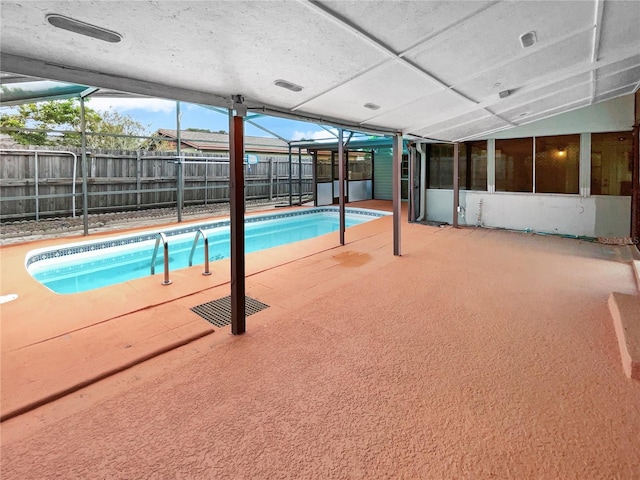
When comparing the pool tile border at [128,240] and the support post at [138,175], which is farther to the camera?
the support post at [138,175]

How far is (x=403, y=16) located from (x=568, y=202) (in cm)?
708

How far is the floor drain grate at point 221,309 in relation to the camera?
3.34 m

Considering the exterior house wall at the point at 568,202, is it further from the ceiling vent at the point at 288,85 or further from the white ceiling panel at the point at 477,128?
the ceiling vent at the point at 288,85

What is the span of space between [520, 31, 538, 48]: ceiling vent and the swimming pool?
592 cm

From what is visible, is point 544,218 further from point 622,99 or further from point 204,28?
point 204,28

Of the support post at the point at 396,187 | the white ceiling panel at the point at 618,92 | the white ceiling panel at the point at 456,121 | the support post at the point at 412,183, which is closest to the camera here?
the white ceiling panel at the point at 456,121

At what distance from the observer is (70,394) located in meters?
2.22

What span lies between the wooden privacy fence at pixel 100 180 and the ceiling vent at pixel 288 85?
682 centimetres

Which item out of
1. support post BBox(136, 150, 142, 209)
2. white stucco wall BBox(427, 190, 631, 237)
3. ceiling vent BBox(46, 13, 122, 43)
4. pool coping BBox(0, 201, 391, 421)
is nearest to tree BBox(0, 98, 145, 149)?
support post BBox(136, 150, 142, 209)

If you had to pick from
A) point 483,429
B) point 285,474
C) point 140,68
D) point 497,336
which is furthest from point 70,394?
point 497,336

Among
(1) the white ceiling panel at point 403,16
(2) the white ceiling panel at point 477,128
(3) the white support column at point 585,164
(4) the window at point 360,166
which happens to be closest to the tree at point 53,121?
(4) the window at point 360,166

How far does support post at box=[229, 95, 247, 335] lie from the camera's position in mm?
2965

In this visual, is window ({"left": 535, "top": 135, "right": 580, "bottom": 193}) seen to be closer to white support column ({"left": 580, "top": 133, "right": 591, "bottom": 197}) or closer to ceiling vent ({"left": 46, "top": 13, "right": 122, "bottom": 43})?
white support column ({"left": 580, "top": 133, "right": 591, "bottom": 197})

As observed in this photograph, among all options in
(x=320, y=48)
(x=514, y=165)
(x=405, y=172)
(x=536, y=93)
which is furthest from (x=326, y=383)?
(x=405, y=172)
